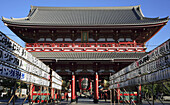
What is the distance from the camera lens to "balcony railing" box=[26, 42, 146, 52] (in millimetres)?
18780

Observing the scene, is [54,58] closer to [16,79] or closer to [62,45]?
[62,45]

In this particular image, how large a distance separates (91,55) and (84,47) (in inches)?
58.0

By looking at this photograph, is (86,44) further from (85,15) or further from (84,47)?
(85,15)

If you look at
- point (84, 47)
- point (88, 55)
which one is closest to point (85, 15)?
point (84, 47)

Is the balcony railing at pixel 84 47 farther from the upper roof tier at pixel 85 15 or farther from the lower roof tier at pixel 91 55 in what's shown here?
the upper roof tier at pixel 85 15

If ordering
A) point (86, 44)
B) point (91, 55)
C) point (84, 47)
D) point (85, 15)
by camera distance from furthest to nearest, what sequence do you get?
point (85, 15) → point (86, 44) → point (84, 47) → point (91, 55)

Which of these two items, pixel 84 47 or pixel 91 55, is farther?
pixel 84 47

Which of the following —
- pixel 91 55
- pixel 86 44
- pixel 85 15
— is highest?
pixel 85 15

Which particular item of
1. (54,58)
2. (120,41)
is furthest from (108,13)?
(54,58)

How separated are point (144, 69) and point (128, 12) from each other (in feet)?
65.9

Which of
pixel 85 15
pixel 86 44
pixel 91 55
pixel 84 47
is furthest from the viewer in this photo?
pixel 85 15

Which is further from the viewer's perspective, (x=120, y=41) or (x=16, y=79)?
(x=120, y=41)

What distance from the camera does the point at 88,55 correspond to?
717 inches

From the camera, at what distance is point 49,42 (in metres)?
20.1
